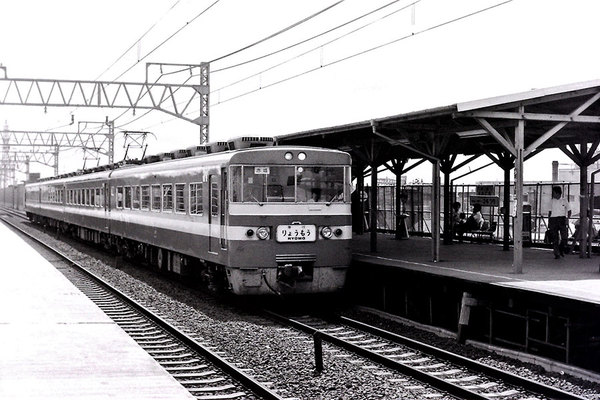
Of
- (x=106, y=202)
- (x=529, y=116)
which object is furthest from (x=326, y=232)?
(x=106, y=202)

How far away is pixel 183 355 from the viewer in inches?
397

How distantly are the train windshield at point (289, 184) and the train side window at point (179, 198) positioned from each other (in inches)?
119

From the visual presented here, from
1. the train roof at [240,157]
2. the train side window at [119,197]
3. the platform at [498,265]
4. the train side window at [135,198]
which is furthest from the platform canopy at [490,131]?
the train side window at [119,197]

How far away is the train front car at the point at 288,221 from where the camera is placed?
13273 mm

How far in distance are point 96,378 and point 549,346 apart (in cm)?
565

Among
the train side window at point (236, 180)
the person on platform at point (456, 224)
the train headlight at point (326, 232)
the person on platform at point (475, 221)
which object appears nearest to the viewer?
the train side window at point (236, 180)

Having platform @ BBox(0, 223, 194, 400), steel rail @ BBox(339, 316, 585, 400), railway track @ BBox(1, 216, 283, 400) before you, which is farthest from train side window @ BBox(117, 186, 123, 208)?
steel rail @ BBox(339, 316, 585, 400)

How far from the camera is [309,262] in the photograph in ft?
44.4

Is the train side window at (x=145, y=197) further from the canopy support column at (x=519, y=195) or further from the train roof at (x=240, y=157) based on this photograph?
the canopy support column at (x=519, y=195)

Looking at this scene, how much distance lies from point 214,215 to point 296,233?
155cm

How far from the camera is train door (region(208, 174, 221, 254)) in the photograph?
45.5 ft

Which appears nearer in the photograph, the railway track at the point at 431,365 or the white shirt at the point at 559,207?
the railway track at the point at 431,365

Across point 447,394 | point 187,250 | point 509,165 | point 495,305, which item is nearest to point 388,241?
point 509,165

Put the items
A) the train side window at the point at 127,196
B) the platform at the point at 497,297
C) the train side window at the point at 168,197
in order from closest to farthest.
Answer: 1. the platform at the point at 497,297
2. the train side window at the point at 168,197
3. the train side window at the point at 127,196
